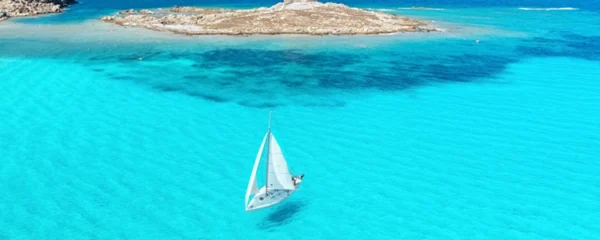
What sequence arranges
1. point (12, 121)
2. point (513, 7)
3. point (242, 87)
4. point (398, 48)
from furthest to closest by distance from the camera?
point (513, 7), point (398, 48), point (242, 87), point (12, 121)

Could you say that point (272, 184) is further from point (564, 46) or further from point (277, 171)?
point (564, 46)

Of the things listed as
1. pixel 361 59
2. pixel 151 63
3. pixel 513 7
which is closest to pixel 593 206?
pixel 361 59

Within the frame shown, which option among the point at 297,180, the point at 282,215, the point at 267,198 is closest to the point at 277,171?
the point at 267,198

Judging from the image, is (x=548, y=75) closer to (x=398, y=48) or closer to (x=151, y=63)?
(x=398, y=48)

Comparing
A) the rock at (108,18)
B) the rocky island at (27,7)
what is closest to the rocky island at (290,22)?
the rock at (108,18)

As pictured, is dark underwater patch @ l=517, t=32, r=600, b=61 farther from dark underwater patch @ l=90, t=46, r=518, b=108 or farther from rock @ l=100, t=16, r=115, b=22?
rock @ l=100, t=16, r=115, b=22
